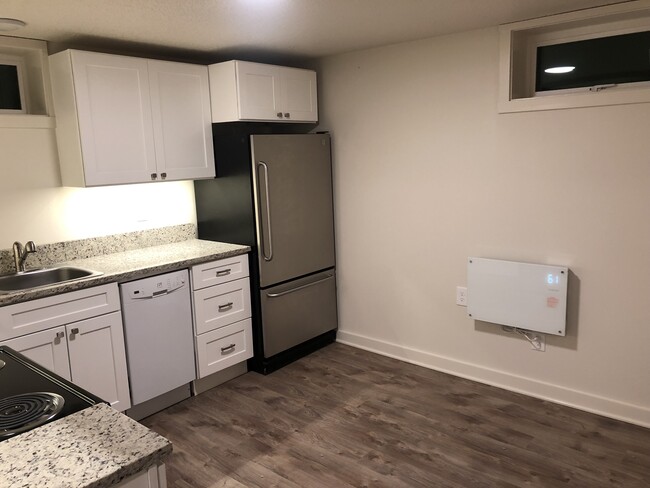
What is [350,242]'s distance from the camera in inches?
155

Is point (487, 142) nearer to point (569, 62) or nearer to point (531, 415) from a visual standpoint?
point (569, 62)

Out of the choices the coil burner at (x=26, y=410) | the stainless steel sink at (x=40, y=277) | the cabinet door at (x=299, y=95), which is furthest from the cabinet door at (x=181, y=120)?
the coil burner at (x=26, y=410)

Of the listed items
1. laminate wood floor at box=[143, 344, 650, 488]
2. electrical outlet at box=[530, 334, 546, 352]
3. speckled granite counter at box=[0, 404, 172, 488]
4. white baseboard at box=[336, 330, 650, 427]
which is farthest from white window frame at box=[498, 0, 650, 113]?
speckled granite counter at box=[0, 404, 172, 488]

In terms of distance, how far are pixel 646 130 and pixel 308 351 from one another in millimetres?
2559

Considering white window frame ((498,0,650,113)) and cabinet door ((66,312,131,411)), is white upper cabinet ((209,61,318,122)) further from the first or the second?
cabinet door ((66,312,131,411))

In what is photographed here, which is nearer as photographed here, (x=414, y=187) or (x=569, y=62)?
(x=569, y=62)

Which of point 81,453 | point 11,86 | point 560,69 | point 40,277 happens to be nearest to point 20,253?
point 40,277

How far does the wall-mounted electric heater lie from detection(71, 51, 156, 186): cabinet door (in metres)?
2.13

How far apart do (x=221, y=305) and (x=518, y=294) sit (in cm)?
183

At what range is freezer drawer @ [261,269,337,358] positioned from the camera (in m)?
3.54

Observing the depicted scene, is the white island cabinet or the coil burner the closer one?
the coil burner

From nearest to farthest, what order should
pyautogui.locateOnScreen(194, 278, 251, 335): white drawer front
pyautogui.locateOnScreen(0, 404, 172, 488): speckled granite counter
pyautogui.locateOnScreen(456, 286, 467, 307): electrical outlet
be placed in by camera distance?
1. pyautogui.locateOnScreen(0, 404, 172, 488): speckled granite counter
2. pyautogui.locateOnScreen(194, 278, 251, 335): white drawer front
3. pyautogui.locateOnScreen(456, 286, 467, 307): electrical outlet

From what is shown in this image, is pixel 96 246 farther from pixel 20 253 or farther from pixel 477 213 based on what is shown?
pixel 477 213

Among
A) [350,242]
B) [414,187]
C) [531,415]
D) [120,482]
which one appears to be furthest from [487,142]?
[120,482]
